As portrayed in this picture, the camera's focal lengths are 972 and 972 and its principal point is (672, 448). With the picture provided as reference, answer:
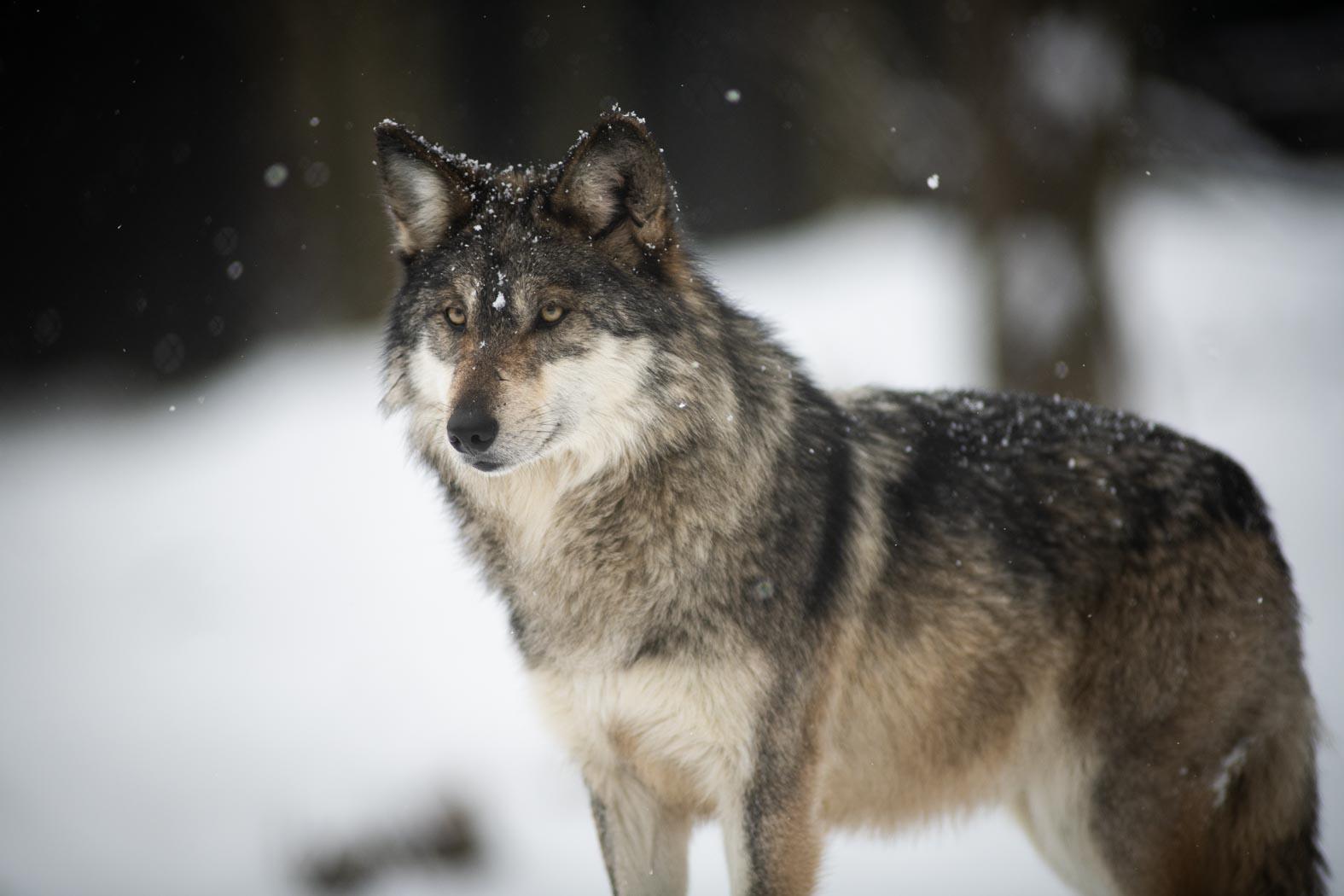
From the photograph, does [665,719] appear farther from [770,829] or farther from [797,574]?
[797,574]

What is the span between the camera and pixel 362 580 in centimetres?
704

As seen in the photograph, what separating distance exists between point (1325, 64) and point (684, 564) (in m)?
8.65

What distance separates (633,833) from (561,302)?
63.7 inches

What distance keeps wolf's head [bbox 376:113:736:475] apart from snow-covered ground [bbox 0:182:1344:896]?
596mm

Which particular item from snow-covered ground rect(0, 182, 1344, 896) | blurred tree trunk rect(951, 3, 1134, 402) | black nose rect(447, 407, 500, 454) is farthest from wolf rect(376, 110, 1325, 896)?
blurred tree trunk rect(951, 3, 1134, 402)

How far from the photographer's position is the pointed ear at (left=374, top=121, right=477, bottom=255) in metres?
2.83

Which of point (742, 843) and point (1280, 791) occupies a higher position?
point (742, 843)

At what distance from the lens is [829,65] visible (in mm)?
7141

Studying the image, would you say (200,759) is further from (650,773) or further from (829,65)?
(829,65)

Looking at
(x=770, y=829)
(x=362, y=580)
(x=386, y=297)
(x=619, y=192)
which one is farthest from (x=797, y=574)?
(x=386, y=297)

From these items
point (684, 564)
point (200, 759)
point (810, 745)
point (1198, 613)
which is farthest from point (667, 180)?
point (200, 759)

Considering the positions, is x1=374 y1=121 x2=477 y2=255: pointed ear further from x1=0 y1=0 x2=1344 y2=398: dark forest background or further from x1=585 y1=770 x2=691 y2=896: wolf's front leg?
x1=0 y1=0 x2=1344 y2=398: dark forest background

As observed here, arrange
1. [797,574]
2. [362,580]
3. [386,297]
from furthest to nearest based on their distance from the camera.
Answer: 1. [386,297]
2. [362,580]
3. [797,574]

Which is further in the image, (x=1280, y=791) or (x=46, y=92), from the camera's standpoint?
(x=46, y=92)
